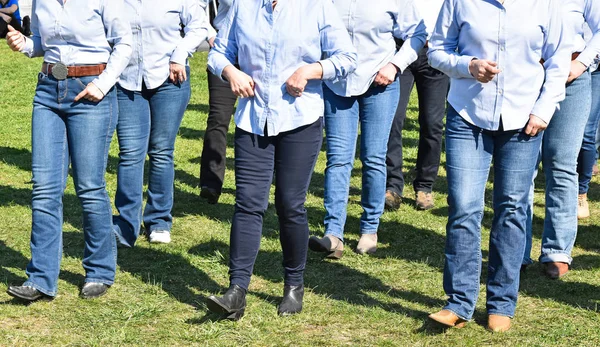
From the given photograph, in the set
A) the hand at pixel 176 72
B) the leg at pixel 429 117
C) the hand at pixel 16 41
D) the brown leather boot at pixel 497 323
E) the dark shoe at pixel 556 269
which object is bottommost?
the dark shoe at pixel 556 269

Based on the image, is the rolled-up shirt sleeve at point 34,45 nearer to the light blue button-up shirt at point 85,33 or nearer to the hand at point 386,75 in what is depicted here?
the light blue button-up shirt at point 85,33

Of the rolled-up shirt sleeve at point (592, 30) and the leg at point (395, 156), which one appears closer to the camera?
the rolled-up shirt sleeve at point (592, 30)

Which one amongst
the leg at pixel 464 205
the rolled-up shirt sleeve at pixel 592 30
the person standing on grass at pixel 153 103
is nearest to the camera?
the leg at pixel 464 205

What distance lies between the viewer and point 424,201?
341 inches

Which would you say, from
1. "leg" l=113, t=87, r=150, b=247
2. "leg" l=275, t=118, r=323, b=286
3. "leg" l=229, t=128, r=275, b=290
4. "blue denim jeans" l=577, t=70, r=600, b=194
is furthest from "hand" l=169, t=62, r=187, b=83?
"blue denim jeans" l=577, t=70, r=600, b=194

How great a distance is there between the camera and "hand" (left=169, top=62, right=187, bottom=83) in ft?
23.6

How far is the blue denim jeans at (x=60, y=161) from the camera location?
5.75 m

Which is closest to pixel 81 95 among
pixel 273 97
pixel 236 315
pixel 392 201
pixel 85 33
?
pixel 85 33

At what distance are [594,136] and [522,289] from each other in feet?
6.03

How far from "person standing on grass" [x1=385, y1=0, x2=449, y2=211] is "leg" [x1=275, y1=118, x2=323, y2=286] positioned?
8.87 feet

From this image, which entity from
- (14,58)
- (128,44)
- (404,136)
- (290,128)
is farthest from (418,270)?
(14,58)

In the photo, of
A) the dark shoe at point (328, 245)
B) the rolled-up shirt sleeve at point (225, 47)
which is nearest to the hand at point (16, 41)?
the rolled-up shirt sleeve at point (225, 47)

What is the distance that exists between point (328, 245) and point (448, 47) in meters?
1.92

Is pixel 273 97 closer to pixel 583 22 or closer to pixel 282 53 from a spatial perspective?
pixel 282 53
